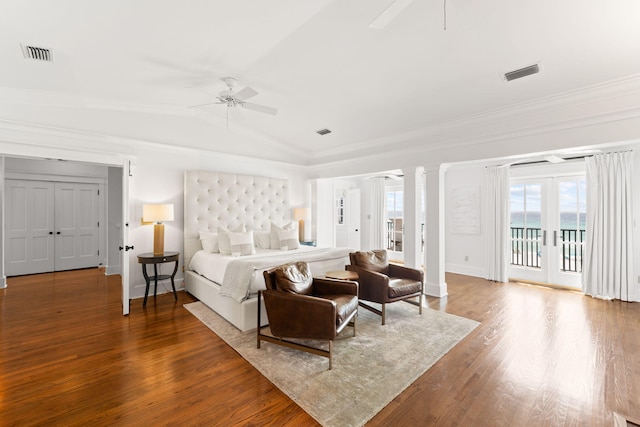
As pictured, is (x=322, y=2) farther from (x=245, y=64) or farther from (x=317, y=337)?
(x=317, y=337)

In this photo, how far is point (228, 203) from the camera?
5473mm

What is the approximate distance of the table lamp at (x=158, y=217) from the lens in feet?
14.3

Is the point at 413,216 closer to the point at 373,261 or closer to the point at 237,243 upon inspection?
the point at 373,261

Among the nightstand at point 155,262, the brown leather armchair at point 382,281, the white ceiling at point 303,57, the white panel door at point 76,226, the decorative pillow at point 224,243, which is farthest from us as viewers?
the white panel door at point 76,226

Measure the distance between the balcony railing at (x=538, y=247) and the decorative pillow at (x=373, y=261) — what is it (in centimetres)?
353

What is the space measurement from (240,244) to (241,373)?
2.26 m

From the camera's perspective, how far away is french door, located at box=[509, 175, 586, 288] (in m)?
5.27

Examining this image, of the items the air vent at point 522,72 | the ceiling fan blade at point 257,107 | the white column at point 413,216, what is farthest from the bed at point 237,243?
the air vent at point 522,72

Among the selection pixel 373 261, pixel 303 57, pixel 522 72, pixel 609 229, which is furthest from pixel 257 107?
pixel 609 229

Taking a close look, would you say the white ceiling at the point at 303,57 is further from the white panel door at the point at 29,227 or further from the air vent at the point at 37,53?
the white panel door at the point at 29,227

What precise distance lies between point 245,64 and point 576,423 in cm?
432

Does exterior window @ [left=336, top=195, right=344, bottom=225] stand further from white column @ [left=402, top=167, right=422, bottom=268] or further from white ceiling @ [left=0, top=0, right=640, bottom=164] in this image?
white ceiling @ [left=0, top=0, right=640, bottom=164]

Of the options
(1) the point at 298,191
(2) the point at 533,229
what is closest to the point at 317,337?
(1) the point at 298,191

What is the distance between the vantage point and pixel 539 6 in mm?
2354
